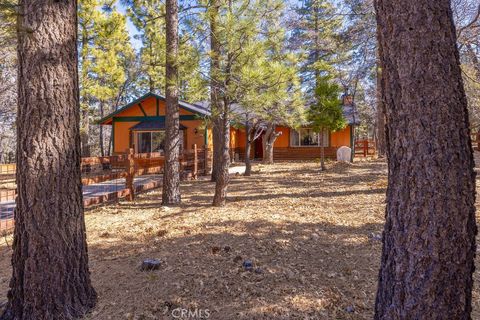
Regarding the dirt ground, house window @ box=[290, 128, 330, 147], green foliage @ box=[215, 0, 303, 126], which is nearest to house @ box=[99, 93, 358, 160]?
house window @ box=[290, 128, 330, 147]

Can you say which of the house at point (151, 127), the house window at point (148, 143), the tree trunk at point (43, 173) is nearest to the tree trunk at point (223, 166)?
the tree trunk at point (43, 173)

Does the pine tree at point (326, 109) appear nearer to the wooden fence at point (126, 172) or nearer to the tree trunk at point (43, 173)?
the wooden fence at point (126, 172)

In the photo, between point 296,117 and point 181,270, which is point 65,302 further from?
point 296,117

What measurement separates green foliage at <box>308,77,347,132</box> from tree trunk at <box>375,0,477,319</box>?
1215cm

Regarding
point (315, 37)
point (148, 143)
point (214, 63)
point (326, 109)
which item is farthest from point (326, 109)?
point (148, 143)

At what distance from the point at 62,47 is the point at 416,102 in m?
2.65

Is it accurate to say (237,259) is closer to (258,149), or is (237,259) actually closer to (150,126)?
(150,126)

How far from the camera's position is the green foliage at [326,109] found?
45.8 ft

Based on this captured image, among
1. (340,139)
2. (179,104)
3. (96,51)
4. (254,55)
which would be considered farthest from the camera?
(340,139)

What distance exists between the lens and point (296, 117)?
12.2m

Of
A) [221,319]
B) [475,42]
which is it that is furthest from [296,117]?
[221,319]

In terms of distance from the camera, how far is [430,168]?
194cm
